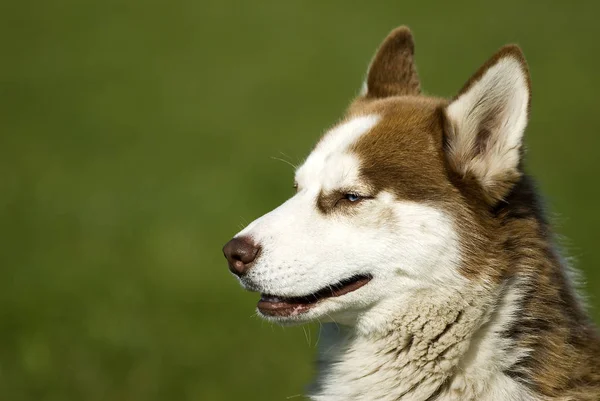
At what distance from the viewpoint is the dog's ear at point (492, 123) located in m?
4.11

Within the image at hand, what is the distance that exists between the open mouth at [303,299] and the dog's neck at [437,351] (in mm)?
168

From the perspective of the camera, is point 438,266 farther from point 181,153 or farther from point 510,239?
point 181,153

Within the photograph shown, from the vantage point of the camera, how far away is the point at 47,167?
1289cm

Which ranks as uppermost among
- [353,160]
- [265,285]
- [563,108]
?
[353,160]

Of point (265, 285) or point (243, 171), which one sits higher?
point (265, 285)

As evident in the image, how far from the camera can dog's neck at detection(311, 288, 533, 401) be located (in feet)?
13.2

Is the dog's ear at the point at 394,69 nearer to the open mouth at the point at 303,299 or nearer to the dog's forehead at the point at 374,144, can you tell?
the dog's forehead at the point at 374,144

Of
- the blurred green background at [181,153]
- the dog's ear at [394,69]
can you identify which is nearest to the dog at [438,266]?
the blurred green background at [181,153]

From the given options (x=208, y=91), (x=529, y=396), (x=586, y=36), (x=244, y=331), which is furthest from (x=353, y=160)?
(x=586, y=36)

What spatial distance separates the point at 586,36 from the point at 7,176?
1814cm

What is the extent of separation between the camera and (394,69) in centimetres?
545

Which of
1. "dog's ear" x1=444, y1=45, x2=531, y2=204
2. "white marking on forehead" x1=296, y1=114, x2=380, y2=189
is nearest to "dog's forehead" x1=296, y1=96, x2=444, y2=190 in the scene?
"white marking on forehead" x1=296, y1=114, x2=380, y2=189

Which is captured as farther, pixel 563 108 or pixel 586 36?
pixel 586 36

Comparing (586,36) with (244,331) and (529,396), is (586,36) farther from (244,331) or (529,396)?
(529,396)
